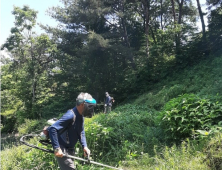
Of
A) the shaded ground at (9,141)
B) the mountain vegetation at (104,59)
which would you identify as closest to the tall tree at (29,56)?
the mountain vegetation at (104,59)

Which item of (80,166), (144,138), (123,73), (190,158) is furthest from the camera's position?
(123,73)

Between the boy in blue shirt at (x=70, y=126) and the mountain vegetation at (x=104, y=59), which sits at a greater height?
the mountain vegetation at (x=104, y=59)

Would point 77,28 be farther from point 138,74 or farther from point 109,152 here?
point 109,152

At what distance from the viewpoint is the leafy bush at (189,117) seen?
191 inches

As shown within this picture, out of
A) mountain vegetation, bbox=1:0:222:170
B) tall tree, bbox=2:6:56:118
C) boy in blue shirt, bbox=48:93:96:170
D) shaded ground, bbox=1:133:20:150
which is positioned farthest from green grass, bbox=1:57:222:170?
tall tree, bbox=2:6:56:118

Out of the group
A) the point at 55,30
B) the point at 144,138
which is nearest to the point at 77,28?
the point at 55,30

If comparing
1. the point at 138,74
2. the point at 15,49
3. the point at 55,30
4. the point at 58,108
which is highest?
the point at 55,30

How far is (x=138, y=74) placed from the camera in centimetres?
2134

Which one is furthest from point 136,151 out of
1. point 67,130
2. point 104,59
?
point 104,59

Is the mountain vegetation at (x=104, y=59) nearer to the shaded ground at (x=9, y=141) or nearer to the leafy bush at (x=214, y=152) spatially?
the shaded ground at (x=9, y=141)

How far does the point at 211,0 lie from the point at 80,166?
18348 mm

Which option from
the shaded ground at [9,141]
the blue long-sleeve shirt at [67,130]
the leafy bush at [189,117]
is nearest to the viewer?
the blue long-sleeve shirt at [67,130]

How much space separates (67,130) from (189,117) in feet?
9.98

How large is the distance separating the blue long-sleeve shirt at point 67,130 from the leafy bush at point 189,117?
251 cm
